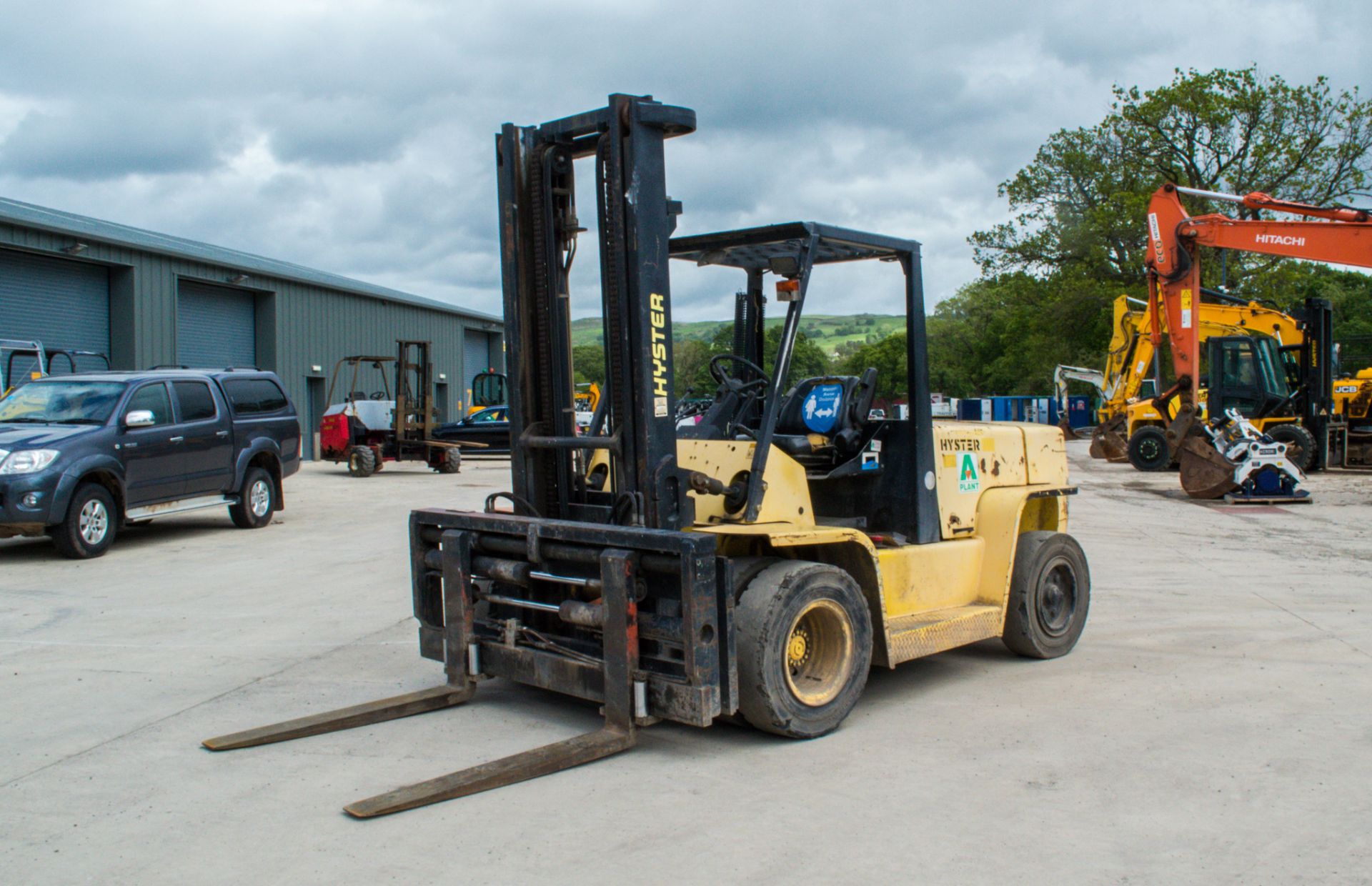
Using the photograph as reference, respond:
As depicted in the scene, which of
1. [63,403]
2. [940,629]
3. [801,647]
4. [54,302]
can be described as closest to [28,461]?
[63,403]

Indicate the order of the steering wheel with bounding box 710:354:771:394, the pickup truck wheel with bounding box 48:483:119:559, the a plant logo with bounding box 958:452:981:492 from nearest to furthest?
the steering wheel with bounding box 710:354:771:394, the a plant logo with bounding box 958:452:981:492, the pickup truck wheel with bounding box 48:483:119:559

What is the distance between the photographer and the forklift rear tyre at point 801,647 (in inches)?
199

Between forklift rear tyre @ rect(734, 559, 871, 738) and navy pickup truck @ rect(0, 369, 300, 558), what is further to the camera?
navy pickup truck @ rect(0, 369, 300, 558)

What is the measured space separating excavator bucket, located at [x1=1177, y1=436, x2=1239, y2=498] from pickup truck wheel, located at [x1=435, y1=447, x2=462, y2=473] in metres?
15.8

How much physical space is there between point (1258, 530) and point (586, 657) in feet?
38.8

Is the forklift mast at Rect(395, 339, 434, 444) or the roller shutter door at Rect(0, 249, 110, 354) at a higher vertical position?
the roller shutter door at Rect(0, 249, 110, 354)

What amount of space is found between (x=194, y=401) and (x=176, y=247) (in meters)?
21.0

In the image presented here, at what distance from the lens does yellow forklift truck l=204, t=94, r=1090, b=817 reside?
5.00 metres

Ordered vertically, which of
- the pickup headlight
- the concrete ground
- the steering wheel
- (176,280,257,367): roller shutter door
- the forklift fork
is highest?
(176,280,257,367): roller shutter door

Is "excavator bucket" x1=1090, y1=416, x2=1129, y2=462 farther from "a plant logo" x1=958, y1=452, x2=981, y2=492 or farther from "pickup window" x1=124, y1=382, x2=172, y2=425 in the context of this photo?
"a plant logo" x1=958, y1=452, x2=981, y2=492

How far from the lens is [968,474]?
22.6ft

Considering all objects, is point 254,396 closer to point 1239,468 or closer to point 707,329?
point 707,329

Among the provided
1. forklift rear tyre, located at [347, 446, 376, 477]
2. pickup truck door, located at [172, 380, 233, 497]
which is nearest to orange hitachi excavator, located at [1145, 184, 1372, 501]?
pickup truck door, located at [172, 380, 233, 497]

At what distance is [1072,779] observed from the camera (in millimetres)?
4707
